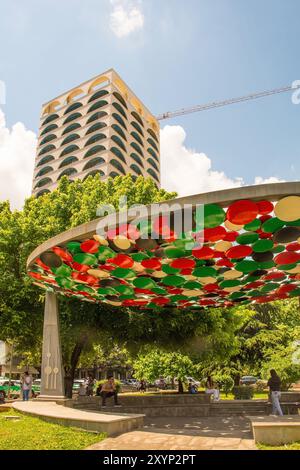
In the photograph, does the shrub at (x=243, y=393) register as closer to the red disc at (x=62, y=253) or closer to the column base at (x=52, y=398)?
the column base at (x=52, y=398)

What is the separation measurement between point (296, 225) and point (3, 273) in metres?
12.7

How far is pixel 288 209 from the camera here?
7.40 meters

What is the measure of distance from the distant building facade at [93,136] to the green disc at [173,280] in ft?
210

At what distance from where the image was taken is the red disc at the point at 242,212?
7398mm

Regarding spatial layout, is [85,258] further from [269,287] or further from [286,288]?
[286,288]

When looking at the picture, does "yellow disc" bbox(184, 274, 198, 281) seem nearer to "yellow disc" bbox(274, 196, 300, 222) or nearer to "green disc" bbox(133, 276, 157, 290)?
"green disc" bbox(133, 276, 157, 290)

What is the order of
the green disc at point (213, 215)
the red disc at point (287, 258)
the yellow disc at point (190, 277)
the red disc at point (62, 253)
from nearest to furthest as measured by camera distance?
the green disc at point (213, 215) → the red disc at point (287, 258) → the red disc at point (62, 253) → the yellow disc at point (190, 277)

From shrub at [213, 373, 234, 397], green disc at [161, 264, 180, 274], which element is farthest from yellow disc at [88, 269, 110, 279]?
shrub at [213, 373, 234, 397]

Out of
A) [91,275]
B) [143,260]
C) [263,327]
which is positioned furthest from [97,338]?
[263,327]

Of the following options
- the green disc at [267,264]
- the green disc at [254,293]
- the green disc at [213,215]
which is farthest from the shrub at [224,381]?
the green disc at [213,215]

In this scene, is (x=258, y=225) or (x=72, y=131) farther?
(x=72, y=131)

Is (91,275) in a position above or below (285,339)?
above

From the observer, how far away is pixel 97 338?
17500 mm
